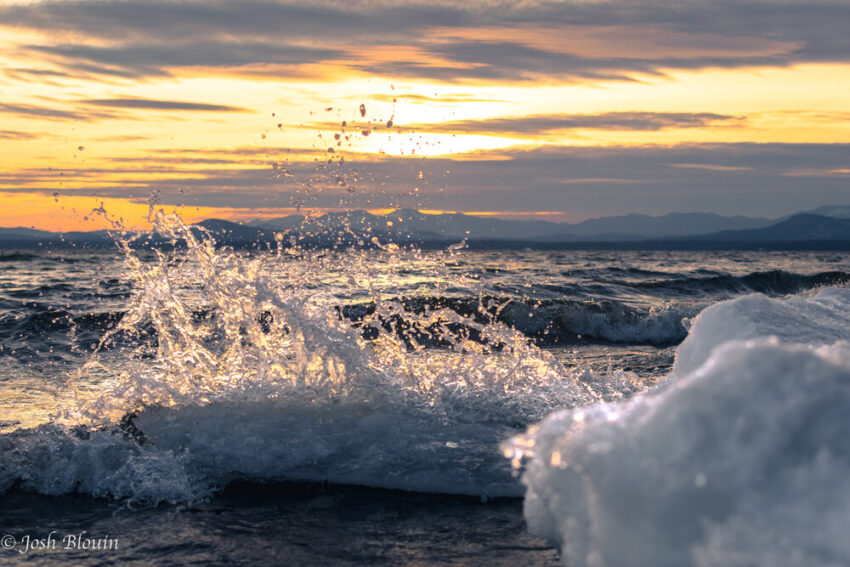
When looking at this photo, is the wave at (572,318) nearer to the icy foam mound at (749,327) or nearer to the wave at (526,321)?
the wave at (526,321)

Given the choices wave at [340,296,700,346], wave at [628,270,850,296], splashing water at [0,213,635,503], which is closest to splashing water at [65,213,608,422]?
splashing water at [0,213,635,503]

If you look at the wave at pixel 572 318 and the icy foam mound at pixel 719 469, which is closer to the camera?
the icy foam mound at pixel 719 469

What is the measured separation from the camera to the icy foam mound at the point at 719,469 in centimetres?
180

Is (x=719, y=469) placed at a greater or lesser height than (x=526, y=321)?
greater

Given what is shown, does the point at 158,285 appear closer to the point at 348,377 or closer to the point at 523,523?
the point at 348,377

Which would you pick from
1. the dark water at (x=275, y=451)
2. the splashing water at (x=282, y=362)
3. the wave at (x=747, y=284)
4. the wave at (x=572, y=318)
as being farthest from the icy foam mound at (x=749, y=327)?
the wave at (x=747, y=284)

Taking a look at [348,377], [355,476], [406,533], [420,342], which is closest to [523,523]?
[406,533]

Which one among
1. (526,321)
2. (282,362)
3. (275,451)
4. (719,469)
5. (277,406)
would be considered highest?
(719,469)

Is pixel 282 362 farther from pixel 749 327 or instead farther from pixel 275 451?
pixel 749 327

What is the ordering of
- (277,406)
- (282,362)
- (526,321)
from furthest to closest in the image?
1. (526,321)
2. (282,362)
3. (277,406)

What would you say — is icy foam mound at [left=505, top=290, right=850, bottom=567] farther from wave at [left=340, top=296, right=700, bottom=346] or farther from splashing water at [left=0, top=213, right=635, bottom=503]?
wave at [left=340, top=296, right=700, bottom=346]

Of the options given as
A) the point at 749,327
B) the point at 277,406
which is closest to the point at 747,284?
the point at 749,327

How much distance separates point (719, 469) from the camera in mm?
1854

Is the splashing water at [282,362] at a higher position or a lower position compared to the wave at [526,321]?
higher
